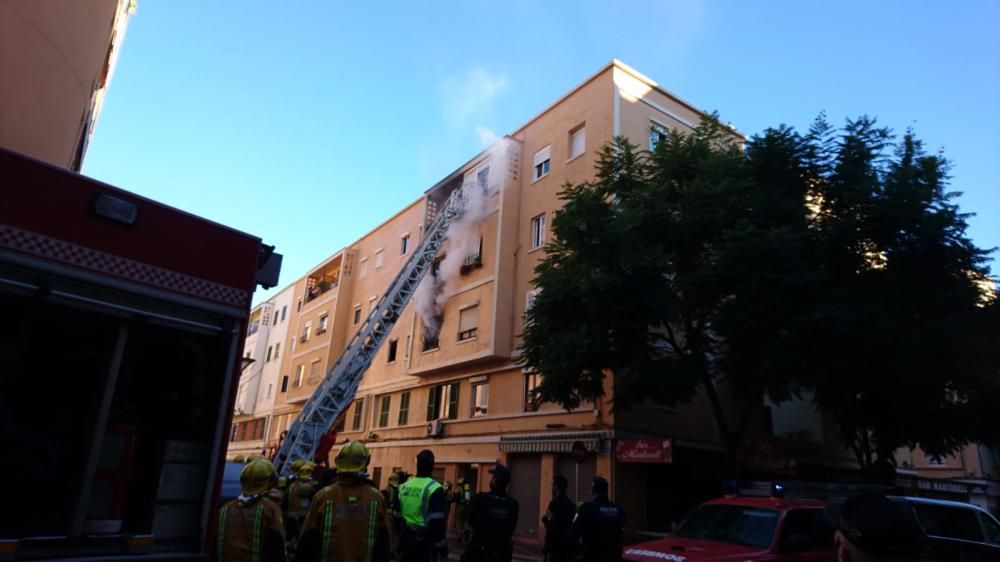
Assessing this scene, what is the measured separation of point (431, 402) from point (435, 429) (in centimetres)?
172

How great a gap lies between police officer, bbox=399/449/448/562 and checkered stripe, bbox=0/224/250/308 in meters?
2.06

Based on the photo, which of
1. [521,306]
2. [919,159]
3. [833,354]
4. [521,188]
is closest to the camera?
[833,354]

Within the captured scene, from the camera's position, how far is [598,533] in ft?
22.1

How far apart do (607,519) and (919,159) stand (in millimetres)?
12271

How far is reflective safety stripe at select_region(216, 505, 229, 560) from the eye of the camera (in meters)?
3.97

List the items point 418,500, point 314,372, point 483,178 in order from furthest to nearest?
point 314,372 → point 483,178 → point 418,500

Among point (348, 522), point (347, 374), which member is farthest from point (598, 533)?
point (347, 374)

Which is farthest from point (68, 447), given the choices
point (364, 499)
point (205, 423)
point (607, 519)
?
point (607, 519)

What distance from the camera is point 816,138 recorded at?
14555 mm

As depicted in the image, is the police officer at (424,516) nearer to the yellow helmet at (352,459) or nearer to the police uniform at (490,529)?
the police uniform at (490,529)

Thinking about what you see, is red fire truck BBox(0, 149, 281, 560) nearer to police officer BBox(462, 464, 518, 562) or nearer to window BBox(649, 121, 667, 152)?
police officer BBox(462, 464, 518, 562)

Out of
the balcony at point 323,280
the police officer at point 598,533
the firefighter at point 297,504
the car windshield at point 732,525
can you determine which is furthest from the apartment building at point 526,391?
the firefighter at point 297,504

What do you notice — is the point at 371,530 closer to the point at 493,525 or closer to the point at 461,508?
the point at 493,525

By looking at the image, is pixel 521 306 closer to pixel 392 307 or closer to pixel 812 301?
pixel 392 307
